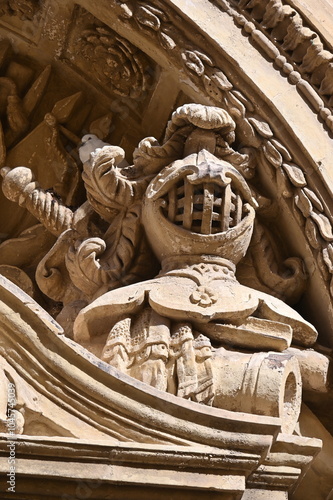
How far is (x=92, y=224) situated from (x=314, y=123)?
71 centimetres

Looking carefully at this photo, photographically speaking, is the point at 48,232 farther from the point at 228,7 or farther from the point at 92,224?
the point at 228,7

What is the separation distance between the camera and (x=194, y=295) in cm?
323

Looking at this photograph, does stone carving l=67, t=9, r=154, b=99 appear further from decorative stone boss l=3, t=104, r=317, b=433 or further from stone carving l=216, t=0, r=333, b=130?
decorative stone boss l=3, t=104, r=317, b=433

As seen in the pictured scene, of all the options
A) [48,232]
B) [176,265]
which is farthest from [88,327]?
[48,232]

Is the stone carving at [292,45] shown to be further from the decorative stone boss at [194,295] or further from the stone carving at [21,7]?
the stone carving at [21,7]

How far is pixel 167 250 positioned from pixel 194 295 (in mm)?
231

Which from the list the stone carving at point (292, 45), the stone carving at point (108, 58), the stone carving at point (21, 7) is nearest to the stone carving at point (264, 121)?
the stone carving at point (292, 45)

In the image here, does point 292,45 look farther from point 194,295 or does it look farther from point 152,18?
point 194,295

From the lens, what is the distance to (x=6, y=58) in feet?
13.7

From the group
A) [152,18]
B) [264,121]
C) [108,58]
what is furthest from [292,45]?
[108,58]

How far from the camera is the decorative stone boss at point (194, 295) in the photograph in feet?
10.1

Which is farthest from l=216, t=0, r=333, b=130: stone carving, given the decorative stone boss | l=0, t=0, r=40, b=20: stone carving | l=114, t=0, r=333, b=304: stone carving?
l=0, t=0, r=40, b=20: stone carving

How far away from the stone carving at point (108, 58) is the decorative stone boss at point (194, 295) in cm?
43

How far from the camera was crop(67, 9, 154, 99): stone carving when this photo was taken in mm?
3908
